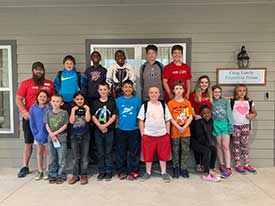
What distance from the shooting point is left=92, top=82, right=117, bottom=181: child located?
4.20 meters

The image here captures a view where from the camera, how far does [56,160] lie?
4234 millimetres

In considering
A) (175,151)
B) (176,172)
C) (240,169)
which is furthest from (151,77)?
(240,169)

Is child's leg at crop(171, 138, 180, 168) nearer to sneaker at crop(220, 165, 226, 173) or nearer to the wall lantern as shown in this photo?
sneaker at crop(220, 165, 226, 173)

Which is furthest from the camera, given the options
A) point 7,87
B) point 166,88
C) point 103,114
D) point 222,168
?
point 7,87

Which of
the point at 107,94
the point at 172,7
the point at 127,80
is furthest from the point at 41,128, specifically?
the point at 172,7

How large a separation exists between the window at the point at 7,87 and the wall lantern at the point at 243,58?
350 cm

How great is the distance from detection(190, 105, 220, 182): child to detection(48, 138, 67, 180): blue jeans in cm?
179

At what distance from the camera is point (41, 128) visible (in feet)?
14.0

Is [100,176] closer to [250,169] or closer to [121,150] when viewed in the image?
[121,150]

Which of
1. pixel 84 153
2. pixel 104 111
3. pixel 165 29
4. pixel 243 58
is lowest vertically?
pixel 84 153

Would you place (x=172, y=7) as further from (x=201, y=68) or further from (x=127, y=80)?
(x=127, y=80)

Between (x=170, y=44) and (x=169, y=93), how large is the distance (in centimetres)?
84

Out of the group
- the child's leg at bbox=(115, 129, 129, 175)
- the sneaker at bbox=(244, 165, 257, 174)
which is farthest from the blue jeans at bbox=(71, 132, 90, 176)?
the sneaker at bbox=(244, 165, 257, 174)

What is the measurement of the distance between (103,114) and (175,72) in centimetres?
120
